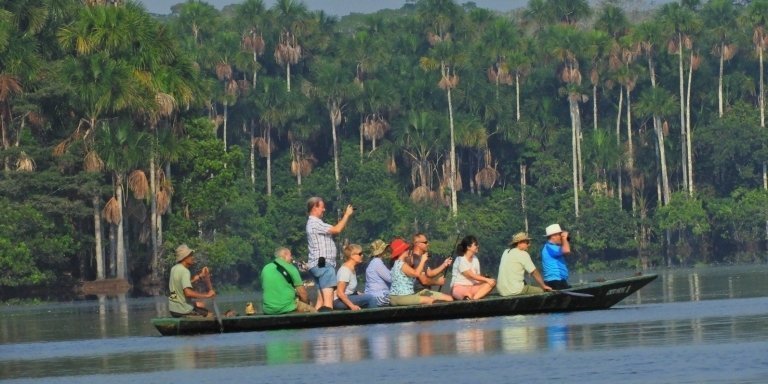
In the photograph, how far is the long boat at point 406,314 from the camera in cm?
2700

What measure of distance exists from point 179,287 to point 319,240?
2.10m

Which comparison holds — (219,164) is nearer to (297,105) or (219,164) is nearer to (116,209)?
(116,209)

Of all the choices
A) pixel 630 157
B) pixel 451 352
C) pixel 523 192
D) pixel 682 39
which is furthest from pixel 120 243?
pixel 451 352

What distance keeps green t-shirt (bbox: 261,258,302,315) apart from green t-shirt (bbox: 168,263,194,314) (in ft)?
5.40

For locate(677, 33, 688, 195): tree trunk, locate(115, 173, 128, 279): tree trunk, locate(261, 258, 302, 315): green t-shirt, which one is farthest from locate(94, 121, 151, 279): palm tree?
locate(261, 258, 302, 315): green t-shirt

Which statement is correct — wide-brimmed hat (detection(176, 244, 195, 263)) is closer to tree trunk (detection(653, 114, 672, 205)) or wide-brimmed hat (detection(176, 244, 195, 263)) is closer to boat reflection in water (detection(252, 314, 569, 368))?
boat reflection in water (detection(252, 314, 569, 368))

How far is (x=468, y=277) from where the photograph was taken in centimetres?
2866

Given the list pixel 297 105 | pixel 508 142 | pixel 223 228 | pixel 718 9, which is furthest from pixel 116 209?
pixel 718 9

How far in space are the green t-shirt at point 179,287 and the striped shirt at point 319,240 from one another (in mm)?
1745

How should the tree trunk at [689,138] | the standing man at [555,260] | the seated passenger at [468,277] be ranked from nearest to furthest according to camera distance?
the seated passenger at [468,277] < the standing man at [555,260] < the tree trunk at [689,138]

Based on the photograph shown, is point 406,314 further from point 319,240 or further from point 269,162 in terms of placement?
point 269,162

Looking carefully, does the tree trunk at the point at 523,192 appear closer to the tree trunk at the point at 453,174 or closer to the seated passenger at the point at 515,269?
the tree trunk at the point at 453,174

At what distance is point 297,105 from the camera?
306 ft

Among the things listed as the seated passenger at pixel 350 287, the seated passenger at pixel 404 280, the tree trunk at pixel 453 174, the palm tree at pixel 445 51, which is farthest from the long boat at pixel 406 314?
the tree trunk at pixel 453 174
